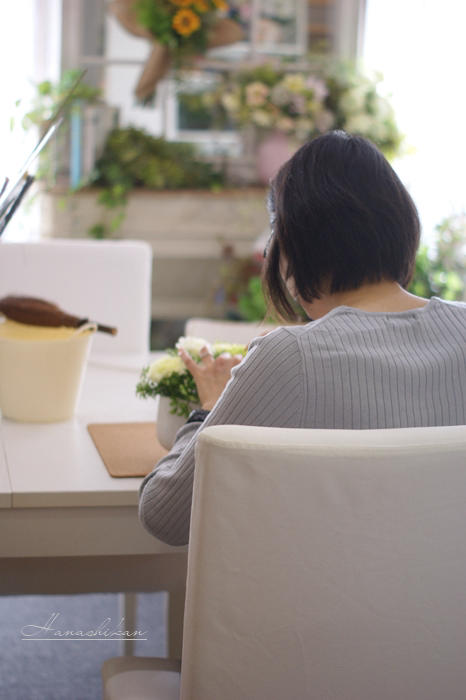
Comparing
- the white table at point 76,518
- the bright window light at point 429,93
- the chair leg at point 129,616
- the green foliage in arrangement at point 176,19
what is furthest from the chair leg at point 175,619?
the green foliage in arrangement at point 176,19

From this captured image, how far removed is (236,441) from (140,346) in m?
1.54

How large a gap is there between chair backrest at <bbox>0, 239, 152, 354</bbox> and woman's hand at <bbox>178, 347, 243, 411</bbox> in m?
1.02

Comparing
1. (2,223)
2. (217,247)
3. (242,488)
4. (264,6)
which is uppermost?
(264,6)

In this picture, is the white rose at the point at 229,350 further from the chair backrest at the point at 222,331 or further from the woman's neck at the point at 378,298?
the chair backrest at the point at 222,331

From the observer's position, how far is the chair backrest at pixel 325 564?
31.7 inches

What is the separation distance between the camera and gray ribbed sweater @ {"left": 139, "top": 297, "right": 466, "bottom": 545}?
930 mm

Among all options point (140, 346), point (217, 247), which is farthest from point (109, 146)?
point (140, 346)

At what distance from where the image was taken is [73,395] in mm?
1568

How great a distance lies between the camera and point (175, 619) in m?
1.51

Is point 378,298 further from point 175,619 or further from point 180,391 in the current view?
point 175,619

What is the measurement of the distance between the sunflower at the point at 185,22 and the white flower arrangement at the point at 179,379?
2.92m

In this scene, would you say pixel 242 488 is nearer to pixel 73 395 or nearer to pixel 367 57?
pixel 73 395

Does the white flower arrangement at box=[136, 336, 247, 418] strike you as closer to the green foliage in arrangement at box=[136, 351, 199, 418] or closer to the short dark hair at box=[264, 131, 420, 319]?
the green foliage in arrangement at box=[136, 351, 199, 418]

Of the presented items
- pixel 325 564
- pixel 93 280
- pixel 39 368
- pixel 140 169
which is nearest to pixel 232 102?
pixel 140 169
